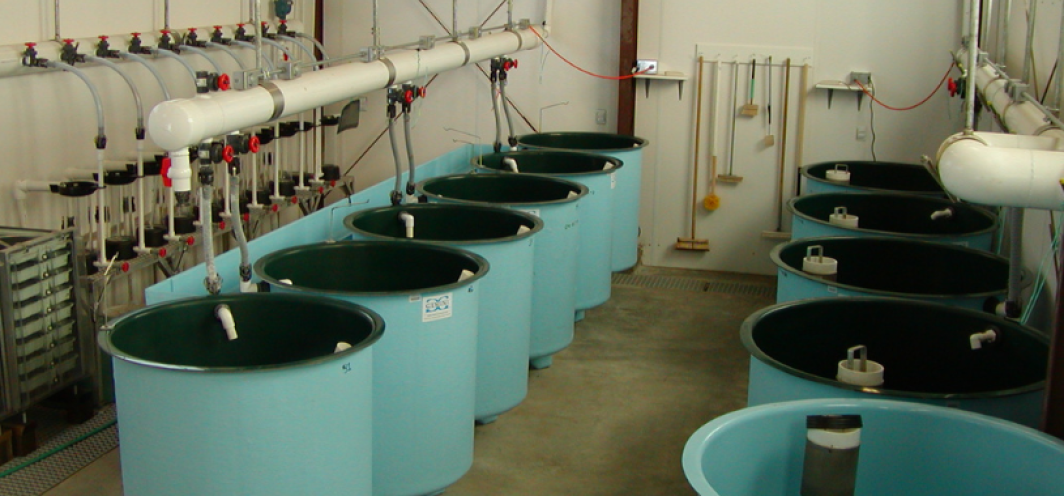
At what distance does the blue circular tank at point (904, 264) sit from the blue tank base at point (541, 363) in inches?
55.7

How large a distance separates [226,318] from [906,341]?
73.4 inches

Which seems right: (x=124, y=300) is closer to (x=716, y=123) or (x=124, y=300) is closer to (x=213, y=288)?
(x=213, y=288)

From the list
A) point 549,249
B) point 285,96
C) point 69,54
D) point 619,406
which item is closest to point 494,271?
point 549,249

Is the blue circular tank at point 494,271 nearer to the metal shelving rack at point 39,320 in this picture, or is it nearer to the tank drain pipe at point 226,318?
the tank drain pipe at point 226,318

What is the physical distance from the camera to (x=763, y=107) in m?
6.08

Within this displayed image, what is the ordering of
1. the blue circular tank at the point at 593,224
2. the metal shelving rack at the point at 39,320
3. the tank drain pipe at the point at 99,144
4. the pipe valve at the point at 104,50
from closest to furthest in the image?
1. the metal shelving rack at the point at 39,320
2. the tank drain pipe at the point at 99,144
3. the pipe valve at the point at 104,50
4. the blue circular tank at the point at 593,224

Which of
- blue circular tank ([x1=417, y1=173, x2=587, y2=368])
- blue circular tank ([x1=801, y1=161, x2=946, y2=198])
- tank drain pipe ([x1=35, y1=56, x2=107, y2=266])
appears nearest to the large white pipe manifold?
blue circular tank ([x1=417, y1=173, x2=587, y2=368])

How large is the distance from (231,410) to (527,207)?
2.07m

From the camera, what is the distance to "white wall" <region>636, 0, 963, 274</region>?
19.2ft

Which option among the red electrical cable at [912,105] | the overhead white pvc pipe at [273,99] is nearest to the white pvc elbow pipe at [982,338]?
the overhead white pvc pipe at [273,99]

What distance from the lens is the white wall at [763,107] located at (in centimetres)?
584

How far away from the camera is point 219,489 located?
2.37 m

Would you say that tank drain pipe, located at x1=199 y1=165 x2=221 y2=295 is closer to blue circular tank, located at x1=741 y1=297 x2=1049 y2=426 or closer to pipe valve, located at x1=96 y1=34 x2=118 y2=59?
blue circular tank, located at x1=741 y1=297 x2=1049 y2=426

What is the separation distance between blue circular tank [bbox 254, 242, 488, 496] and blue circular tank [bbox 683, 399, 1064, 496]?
3.62 ft
